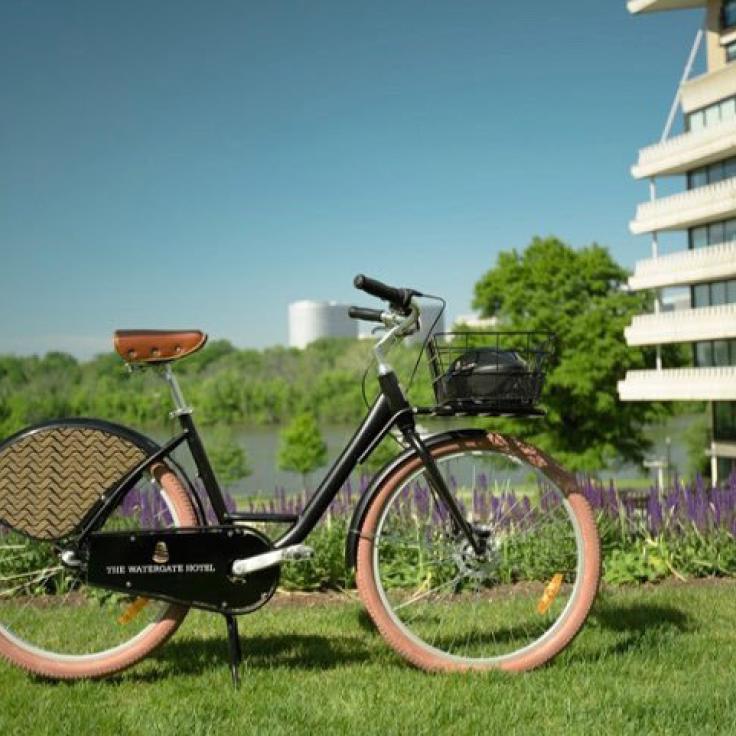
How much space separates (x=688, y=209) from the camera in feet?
136

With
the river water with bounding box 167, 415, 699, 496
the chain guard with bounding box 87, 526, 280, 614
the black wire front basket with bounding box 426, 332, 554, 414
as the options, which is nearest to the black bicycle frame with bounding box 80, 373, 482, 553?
the chain guard with bounding box 87, 526, 280, 614

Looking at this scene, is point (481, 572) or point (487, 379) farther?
point (481, 572)

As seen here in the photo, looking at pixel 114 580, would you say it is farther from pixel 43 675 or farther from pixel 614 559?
pixel 614 559

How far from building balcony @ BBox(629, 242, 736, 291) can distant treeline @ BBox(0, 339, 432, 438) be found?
138 feet

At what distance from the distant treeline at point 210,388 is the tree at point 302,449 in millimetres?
22744

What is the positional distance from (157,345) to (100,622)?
1.65 metres

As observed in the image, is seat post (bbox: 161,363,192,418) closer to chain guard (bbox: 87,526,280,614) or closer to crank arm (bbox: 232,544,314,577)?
chain guard (bbox: 87,526,280,614)

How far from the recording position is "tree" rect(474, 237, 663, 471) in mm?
38719

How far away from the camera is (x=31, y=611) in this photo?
192 inches

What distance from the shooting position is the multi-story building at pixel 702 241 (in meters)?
39.1

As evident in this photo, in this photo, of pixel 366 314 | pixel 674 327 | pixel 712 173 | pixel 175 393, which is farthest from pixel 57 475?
pixel 712 173

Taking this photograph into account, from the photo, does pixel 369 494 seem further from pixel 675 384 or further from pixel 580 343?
pixel 675 384

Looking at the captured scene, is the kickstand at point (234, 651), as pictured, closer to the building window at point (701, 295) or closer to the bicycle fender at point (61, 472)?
the bicycle fender at point (61, 472)

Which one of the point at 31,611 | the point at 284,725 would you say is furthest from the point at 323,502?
the point at 31,611
